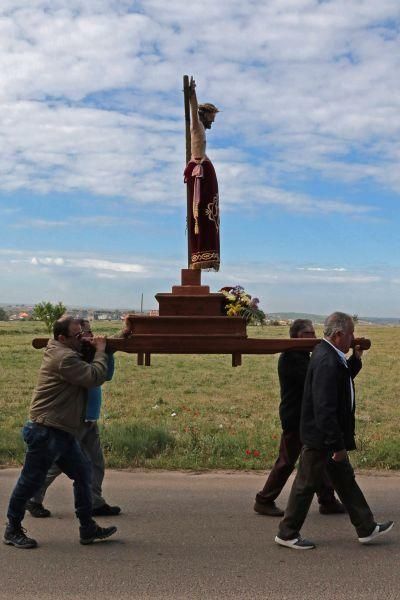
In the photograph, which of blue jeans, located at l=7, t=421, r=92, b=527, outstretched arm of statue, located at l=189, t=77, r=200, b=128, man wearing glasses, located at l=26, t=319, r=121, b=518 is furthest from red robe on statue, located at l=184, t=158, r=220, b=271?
blue jeans, located at l=7, t=421, r=92, b=527

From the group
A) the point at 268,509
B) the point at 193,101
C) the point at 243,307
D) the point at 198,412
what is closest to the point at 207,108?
the point at 193,101

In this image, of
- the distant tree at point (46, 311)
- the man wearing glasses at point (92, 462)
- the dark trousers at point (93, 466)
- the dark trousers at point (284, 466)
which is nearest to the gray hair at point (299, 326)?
the dark trousers at point (284, 466)

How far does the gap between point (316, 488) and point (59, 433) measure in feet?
6.93

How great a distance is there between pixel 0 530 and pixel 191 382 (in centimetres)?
1598

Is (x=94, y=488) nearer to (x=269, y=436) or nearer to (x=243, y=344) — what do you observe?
(x=243, y=344)

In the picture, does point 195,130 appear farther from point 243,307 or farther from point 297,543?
point 297,543

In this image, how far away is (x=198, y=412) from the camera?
582 inches

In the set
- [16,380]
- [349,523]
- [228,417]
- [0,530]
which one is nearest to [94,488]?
[0,530]

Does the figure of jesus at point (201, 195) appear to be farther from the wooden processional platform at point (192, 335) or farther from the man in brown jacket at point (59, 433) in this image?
the man in brown jacket at point (59, 433)

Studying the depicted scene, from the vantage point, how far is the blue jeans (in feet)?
17.9

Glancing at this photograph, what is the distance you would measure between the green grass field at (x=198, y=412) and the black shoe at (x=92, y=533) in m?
2.65

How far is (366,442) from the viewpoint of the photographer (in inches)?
381

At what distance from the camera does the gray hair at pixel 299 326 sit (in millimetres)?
6305

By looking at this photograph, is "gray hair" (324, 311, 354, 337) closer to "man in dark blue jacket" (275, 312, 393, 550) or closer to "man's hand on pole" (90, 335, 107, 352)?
"man in dark blue jacket" (275, 312, 393, 550)
